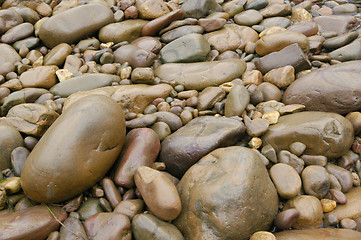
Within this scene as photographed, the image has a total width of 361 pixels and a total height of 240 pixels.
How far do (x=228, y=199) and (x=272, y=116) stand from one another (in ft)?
4.55

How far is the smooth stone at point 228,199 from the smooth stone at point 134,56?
89.1 inches

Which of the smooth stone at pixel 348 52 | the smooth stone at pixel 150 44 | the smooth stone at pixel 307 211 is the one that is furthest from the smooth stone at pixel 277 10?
the smooth stone at pixel 307 211

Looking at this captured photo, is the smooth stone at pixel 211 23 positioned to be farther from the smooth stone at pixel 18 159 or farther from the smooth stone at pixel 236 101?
the smooth stone at pixel 18 159

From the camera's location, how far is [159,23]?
5.06 metres

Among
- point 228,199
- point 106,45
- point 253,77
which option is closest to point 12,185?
point 228,199

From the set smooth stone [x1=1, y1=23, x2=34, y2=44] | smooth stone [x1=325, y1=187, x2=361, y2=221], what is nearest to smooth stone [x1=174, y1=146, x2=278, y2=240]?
smooth stone [x1=325, y1=187, x2=361, y2=221]

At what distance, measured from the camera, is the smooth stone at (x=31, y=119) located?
3.35 m

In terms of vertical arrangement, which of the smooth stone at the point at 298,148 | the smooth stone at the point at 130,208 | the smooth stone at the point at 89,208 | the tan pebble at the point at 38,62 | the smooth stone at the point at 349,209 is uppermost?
the tan pebble at the point at 38,62

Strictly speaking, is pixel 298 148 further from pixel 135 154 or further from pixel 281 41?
pixel 281 41

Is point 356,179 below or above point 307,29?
below

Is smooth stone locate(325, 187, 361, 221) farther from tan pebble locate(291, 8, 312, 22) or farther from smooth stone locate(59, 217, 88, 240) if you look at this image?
tan pebble locate(291, 8, 312, 22)

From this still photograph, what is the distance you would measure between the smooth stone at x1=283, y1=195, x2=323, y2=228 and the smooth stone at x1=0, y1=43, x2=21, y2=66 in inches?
173

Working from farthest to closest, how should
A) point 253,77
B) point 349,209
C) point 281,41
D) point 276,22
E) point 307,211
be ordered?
point 276,22
point 281,41
point 253,77
point 349,209
point 307,211

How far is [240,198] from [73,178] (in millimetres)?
1523
